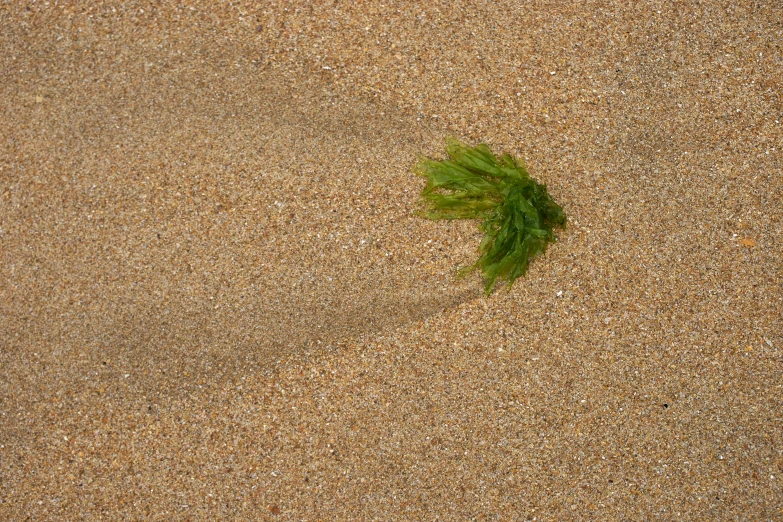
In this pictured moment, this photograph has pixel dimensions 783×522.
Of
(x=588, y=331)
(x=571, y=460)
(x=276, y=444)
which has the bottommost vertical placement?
(x=571, y=460)

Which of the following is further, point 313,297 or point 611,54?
point 611,54

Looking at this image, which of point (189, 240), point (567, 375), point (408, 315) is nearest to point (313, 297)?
point (408, 315)

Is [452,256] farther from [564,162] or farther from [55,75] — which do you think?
[55,75]
